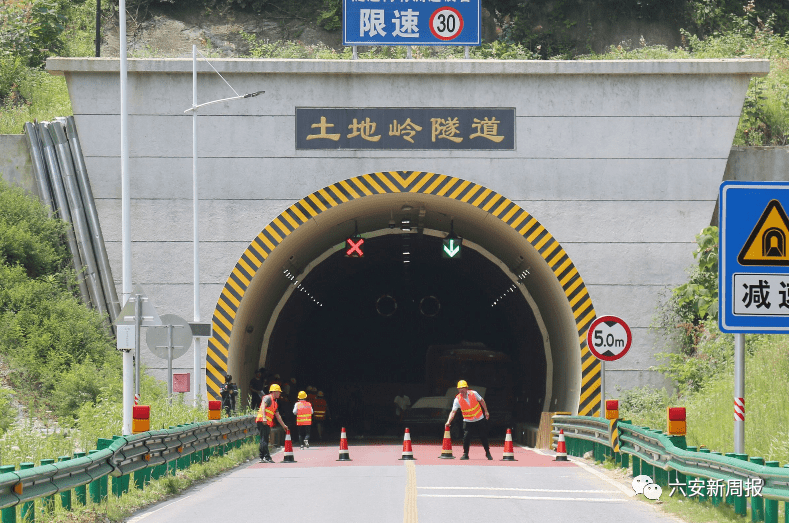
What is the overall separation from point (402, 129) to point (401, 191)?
1388 millimetres

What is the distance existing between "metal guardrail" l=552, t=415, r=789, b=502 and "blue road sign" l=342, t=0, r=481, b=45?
9.44 meters

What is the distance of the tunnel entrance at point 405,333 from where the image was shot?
114 feet

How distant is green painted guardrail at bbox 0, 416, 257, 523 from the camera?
8.72 m

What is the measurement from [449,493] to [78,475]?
200 inches

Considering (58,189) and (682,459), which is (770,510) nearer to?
(682,459)

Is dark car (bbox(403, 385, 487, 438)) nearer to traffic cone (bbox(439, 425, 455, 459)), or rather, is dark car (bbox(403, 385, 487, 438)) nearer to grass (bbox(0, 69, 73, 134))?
traffic cone (bbox(439, 425, 455, 459))

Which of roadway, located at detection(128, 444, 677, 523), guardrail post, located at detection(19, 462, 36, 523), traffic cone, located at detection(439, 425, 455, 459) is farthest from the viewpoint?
traffic cone, located at detection(439, 425, 455, 459)

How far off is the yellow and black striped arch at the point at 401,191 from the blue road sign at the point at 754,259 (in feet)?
48.2

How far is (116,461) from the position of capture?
11.7 meters

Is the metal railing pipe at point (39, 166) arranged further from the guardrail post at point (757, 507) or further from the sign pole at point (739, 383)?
the sign pole at point (739, 383)

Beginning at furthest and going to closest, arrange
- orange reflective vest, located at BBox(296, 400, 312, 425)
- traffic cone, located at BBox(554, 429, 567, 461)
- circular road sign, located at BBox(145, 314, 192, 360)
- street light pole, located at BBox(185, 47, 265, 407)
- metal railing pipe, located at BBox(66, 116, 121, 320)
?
metal railing pipe, located at BBox(66, 116, 121, 320), orange reflective vest, located at BBox(296, 400, 312, 425), street light pole, located at BBox(185, 47, 265, 407), traffic cone, located at BBox(554, 429, 567, 461), circular road sign, located at BBox(145, 314, 192, 360)

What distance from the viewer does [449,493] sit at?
13625mm

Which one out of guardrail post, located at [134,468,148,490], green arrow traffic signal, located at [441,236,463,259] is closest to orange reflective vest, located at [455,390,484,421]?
green arrow traffic signal, located at [441,236,463,259]

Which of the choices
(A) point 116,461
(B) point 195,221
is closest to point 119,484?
(A) point 116,461
